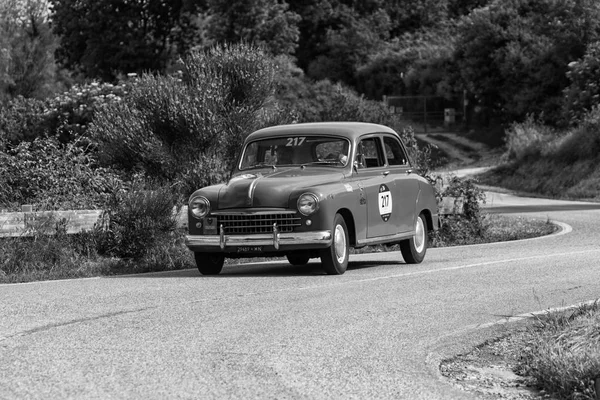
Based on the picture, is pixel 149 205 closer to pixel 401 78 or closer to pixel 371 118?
pixel 371 118

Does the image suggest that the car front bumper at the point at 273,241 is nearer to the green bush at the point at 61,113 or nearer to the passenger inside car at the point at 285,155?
the passenger inside car at the point at 285,155

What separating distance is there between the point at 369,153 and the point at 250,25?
166ft

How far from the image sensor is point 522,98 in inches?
2050

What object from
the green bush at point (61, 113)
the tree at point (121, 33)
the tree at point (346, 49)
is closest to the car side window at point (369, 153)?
the green bush at point (61, 113)

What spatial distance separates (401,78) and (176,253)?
4800cm

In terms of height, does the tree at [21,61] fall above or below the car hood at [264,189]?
above

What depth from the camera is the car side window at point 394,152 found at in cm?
1639

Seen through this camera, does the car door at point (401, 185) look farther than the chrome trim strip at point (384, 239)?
Yes

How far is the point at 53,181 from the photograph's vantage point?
18938mm

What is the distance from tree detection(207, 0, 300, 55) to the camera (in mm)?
65188

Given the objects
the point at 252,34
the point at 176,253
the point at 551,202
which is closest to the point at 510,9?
the point at 252,34

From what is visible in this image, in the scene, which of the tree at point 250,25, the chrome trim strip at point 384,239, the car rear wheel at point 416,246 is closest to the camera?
the chrome trim strip at point 384,239

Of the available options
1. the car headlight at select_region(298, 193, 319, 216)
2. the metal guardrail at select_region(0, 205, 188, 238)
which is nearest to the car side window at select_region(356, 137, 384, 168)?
the car headlight at select_region(298, 193, 319, 216)

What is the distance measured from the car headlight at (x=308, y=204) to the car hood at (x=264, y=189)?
176 millimetres
